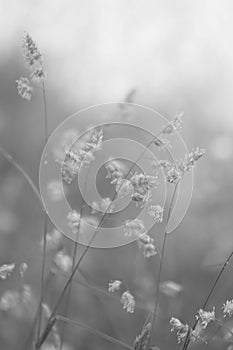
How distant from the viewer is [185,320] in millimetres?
1099

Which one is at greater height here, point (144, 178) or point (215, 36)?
point (215, 36)

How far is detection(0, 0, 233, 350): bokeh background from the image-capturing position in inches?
46.0

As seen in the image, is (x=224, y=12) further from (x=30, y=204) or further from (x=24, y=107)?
(x=30, y=204)

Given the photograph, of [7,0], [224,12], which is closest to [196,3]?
[224,12]

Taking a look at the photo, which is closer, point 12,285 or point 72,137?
point 72,137

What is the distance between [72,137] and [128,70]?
0.75 meters

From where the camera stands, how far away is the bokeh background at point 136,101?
1.17 metres

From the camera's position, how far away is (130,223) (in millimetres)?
720

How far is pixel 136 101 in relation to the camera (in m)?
1.41

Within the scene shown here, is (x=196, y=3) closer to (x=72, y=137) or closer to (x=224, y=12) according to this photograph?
(x=224, y=12)

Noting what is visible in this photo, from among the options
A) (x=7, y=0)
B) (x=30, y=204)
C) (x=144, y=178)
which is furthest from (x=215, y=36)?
(x=144, y=178)

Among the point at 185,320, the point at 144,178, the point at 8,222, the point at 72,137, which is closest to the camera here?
the point at 144,178

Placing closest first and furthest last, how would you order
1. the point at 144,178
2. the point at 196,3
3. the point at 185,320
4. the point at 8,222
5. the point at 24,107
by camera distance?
1. the point at 144,178
2. the point at 185,320
3. the point at 8,222
4. the point at 24,107
5. the point at 196,3

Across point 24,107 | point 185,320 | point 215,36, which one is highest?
point 215,36
